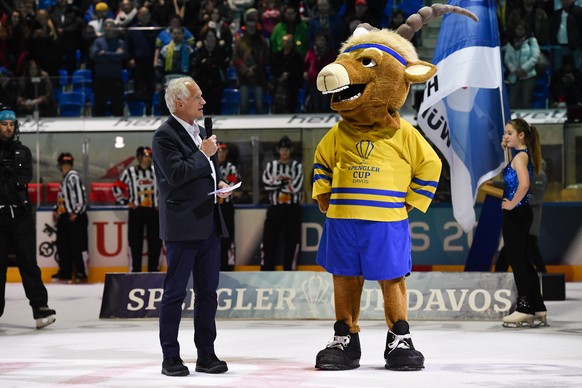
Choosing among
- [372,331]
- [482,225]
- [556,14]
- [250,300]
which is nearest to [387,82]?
[372,331]

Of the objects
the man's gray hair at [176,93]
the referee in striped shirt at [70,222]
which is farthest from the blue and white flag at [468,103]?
the referee in striped shirt at [70,222]

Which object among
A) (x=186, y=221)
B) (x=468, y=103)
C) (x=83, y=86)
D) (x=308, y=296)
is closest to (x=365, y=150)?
(x=186, y=221)

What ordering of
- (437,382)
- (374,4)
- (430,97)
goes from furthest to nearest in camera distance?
(374,4) < (430,97) < (437,382)

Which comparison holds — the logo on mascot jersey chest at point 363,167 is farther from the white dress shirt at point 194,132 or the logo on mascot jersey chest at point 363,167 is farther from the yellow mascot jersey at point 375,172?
the white dress shirt at point 194,132

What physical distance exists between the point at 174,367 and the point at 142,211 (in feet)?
25.9

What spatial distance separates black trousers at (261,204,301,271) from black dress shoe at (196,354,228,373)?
7442 mm

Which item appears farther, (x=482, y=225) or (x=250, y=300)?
(x=482, y=225)

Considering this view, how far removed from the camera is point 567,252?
1349 cm

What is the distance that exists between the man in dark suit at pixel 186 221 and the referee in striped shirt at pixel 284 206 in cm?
730

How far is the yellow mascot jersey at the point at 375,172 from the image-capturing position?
249 inches

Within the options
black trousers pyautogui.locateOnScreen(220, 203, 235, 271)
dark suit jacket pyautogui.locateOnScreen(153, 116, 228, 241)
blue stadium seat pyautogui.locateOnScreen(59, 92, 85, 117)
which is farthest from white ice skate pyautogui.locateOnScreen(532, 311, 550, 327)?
blue stadium seat pyautogui.locateOnScreen(59, 92, 85, 117)

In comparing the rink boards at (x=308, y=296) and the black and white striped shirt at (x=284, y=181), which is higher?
the black and white striped shirt at (x=284, y=181)

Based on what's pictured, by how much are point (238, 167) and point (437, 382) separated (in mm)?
8186

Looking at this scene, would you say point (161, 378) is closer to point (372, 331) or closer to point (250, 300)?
point (372, 331)
